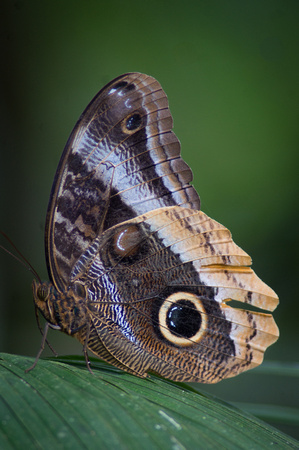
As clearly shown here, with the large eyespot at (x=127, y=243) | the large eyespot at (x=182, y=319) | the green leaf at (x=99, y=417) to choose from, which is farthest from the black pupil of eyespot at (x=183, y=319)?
the green leaf at (x=99, y=417)

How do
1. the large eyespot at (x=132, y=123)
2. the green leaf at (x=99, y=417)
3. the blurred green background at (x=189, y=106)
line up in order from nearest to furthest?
the green leaf at (x=99, y=417)
the large eyespot at (x=132, y=123)
the blurred green background at (x=189, y=106)

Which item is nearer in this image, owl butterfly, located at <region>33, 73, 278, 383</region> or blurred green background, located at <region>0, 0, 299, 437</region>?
owl butterfly, located at <region>33, 73, 278, 383</region>

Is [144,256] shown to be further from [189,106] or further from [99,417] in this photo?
[189,106]

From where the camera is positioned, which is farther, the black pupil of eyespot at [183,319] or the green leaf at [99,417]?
the black pupil of eyespot at [183,319]

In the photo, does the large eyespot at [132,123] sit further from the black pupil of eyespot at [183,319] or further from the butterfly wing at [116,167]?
the black pupil of eyespot at [183,319]

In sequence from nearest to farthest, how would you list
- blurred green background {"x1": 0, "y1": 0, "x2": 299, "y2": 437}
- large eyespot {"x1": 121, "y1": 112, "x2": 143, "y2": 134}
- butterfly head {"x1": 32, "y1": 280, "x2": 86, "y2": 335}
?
butterfly head {"x1": 32, "y1": 280, "x2": 86, "y2": 335}
large eyespot {"x1": 121, "y1": 112, "x2": 143, "y2": 134}
blurred green background {"x1": 0, "y1": 0, "x2": 299, "y2": 437}

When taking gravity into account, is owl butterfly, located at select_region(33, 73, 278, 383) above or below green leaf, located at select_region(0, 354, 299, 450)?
above

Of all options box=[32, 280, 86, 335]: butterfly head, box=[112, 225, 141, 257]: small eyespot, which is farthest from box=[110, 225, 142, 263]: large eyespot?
box=[32, 280, 86, 335]: butterfly head

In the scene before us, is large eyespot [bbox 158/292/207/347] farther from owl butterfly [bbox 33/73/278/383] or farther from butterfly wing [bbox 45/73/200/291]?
butterfly wing [bbox 45/73/200/291]
